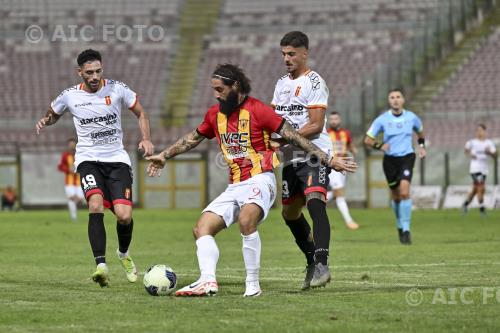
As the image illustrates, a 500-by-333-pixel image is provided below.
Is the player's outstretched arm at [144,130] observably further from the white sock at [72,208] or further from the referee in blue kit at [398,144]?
the white sock at [72,208]

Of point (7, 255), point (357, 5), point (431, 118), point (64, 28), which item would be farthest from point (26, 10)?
point (7, 255)

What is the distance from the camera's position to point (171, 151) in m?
11.0

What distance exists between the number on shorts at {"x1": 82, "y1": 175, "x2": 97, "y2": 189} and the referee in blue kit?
8.01 meters

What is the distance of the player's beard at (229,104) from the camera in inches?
410

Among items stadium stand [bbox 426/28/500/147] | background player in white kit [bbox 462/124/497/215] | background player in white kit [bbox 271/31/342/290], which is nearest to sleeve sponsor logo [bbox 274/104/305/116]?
background player in white kit [bbox 271/31/342/290]

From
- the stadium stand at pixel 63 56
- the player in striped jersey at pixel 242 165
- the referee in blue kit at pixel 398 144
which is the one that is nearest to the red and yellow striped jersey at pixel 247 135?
the player in striped jersey at pixel 242 165

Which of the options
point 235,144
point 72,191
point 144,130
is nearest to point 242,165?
point 235,144

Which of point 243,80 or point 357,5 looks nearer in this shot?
point 243,80

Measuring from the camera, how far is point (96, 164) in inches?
498

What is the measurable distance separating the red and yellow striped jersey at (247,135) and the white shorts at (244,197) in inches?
3.5

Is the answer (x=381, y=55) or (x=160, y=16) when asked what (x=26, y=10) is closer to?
(x=160, y=16)

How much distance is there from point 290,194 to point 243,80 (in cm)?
155

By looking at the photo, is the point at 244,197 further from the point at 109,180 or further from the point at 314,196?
the point at 109,180

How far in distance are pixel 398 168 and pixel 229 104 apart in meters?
9.61
